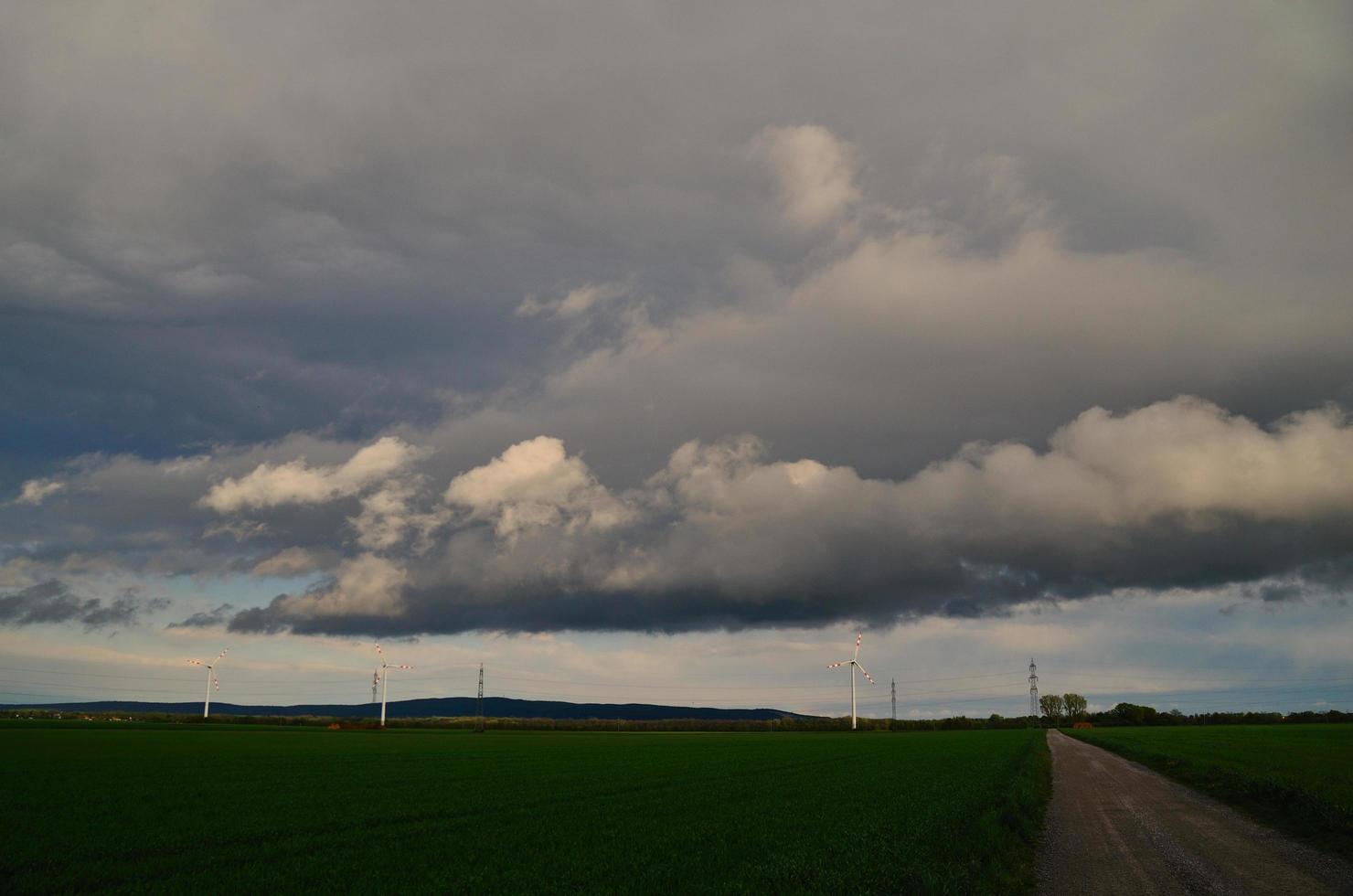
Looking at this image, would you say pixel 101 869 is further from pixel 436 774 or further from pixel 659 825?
pixel 436 774

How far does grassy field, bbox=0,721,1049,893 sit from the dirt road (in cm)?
141

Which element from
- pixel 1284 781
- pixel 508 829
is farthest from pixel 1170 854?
pixel 1284 781

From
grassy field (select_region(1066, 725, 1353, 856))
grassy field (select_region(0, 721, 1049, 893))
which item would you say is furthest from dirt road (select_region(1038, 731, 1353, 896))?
grassy field (select_region(1066, 725, 1353, 856))

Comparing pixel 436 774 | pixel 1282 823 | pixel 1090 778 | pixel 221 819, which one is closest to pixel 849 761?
pixel 1090 778

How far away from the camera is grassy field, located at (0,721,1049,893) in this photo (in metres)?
22.4

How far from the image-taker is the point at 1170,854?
27.5 m

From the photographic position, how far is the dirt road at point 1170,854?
22.9m

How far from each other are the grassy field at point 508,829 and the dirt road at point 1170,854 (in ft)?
4.62

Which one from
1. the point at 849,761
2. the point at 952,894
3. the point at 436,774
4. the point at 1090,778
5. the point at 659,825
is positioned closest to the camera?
the point at 952,894

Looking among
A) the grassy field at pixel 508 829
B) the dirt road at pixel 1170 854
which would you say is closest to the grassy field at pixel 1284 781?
the dirt road at pixel 1170 854

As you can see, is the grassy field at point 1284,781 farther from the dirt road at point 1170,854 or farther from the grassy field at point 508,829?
the grassy field at point 508,829

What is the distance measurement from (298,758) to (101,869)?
53328 millimetres

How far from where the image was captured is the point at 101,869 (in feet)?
75.0

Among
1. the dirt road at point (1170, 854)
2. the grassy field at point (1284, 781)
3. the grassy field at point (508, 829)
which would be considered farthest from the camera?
the grassy field at point (1284, 781)
